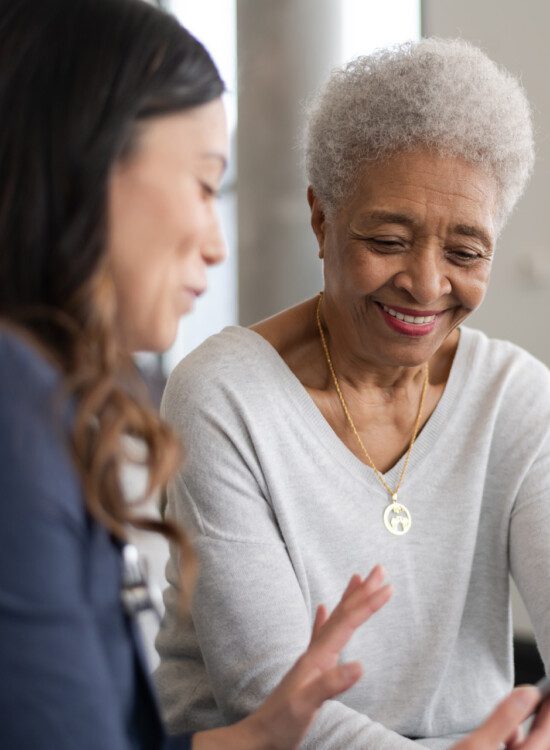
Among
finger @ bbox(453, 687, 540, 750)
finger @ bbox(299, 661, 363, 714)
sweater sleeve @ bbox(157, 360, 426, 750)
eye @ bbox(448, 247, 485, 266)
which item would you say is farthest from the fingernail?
eye @ bbox(448, 247, 485, 266)

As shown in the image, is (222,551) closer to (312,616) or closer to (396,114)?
(312,616)

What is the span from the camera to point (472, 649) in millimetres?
1814

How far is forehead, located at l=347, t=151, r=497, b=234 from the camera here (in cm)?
165

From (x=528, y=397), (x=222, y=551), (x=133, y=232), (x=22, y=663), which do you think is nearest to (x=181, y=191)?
(x=133, y=232)

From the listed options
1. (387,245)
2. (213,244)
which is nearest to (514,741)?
(213,244)

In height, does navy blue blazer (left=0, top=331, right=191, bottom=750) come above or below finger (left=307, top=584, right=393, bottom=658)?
above

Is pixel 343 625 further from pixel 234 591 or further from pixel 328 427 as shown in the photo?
pixel 328 427

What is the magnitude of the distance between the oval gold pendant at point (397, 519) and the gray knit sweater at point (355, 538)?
1 centimetres

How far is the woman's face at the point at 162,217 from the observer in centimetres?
102

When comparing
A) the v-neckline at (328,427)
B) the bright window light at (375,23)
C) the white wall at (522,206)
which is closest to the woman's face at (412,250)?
the v-neckline at (328,427)

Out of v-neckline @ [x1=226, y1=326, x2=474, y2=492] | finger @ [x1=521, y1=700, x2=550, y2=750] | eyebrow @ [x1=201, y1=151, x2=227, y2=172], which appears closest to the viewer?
eyebrow @ [x1=201, y1=151, x2=227, y2=172]

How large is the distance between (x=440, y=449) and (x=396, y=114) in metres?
0.54

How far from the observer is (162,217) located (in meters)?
1.04

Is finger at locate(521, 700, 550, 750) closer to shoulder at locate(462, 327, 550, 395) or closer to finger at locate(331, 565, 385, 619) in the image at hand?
finger at locate(331, 565, 385, 619)
